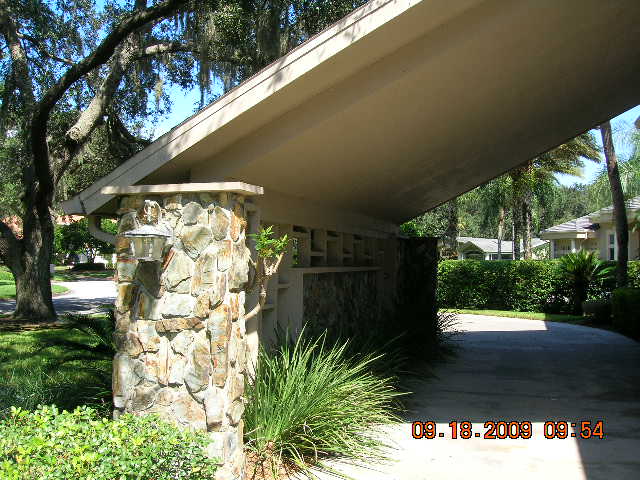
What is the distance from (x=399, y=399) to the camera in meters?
6.83

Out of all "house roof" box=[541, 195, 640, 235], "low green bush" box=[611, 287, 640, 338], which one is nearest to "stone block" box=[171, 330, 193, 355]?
"low green bush" box=[611, 287, 640, 338]

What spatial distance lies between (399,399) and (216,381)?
10.2 feet

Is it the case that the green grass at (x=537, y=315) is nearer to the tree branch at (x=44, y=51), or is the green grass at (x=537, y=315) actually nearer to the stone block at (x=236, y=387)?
the tree branch at (x=44, y=51)

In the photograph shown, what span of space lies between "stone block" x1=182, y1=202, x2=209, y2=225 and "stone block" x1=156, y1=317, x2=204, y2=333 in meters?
0.66

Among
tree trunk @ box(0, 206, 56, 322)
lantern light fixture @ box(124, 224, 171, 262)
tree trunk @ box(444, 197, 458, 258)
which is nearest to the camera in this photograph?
lantern light fixture @ box(124, 224, 171, 262)

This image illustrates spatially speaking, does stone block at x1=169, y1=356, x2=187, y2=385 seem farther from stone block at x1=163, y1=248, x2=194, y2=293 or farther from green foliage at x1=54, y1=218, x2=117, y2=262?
green foliage at x1=54, y1=218, x2=117, y2=262

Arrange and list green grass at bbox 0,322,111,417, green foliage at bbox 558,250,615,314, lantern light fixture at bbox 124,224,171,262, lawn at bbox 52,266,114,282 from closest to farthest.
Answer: lantern light fixture at bbox 124,224,171,262
green grass at bbox 0,322,111,417
green foliage at bbox 558,250,615,314
lawn at bbox 52,266,114,282

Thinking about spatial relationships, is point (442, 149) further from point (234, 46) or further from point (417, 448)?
point (234, 46)

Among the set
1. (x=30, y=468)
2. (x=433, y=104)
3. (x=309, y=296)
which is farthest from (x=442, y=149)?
(x=30, y=468)

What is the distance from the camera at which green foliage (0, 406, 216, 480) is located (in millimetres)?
3152

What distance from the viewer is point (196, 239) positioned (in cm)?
433

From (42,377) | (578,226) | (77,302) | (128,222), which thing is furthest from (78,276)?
(128,222)
